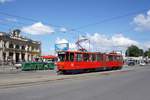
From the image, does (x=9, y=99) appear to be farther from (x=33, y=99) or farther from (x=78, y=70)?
(x=78, y=70)

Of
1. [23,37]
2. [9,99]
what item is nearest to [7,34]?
[23,37]

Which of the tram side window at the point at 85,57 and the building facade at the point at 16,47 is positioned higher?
the building facade at the point at 16,47

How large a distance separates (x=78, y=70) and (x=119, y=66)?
18.4 meters

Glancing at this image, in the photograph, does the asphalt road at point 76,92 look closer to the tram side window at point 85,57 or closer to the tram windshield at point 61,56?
the tram windshield at point 61,56

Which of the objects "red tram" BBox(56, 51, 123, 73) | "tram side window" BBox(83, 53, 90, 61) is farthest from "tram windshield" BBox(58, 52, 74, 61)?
"tram side window" BBox(83, 53, 90, 61)

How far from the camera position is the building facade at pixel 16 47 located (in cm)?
8117

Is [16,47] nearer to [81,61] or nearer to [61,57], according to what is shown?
[81,61]

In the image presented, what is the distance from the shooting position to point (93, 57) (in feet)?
127

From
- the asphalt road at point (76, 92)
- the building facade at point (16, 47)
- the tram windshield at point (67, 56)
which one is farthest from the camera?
the building facade at point (16, 47)

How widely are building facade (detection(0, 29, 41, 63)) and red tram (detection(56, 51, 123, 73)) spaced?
130ft

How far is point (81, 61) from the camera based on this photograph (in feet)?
115

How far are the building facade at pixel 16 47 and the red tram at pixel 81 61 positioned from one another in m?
39.8

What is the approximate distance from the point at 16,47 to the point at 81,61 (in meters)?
57.9

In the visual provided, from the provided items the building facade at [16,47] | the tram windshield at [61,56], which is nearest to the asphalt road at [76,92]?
the tram windshield at [61,56]
